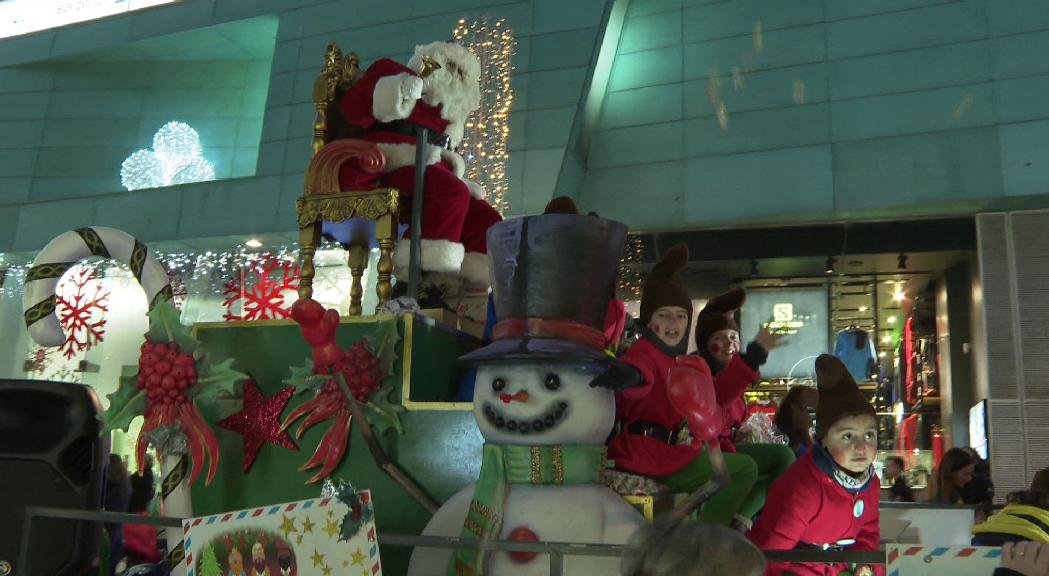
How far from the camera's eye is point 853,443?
3127mm

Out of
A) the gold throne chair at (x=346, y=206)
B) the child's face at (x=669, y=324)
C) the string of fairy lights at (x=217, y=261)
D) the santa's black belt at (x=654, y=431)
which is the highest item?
the string of fairy lights at (x=217, y=261)

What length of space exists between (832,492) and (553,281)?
3.78ft

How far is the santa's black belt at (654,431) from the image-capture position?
11.0 ft

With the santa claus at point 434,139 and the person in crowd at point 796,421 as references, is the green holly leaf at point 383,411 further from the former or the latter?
the person in crowd at point 796,421

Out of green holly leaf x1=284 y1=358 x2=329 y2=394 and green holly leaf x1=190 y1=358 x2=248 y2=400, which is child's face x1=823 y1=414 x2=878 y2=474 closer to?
green holly leaf x1=284 y1=358 x2=329 y2=394

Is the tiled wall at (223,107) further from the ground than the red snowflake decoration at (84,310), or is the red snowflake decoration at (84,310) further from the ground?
the tiled wall at (223,107)

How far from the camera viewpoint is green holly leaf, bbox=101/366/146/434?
3.53 m

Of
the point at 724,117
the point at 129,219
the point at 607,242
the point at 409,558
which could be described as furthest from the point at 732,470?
the point at 129,219

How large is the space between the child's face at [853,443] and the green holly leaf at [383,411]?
1532 millimetres

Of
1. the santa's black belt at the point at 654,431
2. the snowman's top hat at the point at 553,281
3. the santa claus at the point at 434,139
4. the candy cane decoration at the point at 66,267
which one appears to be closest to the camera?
the snowman's top hat at the point at 553,281

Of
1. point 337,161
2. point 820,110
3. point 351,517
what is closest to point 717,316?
point 337,161

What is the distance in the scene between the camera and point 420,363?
3609mm

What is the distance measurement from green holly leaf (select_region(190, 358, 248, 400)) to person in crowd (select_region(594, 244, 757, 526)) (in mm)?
1455

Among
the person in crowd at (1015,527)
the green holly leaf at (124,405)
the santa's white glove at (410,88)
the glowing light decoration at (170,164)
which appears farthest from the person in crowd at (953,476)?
the glowing light decoration at (170,164)
